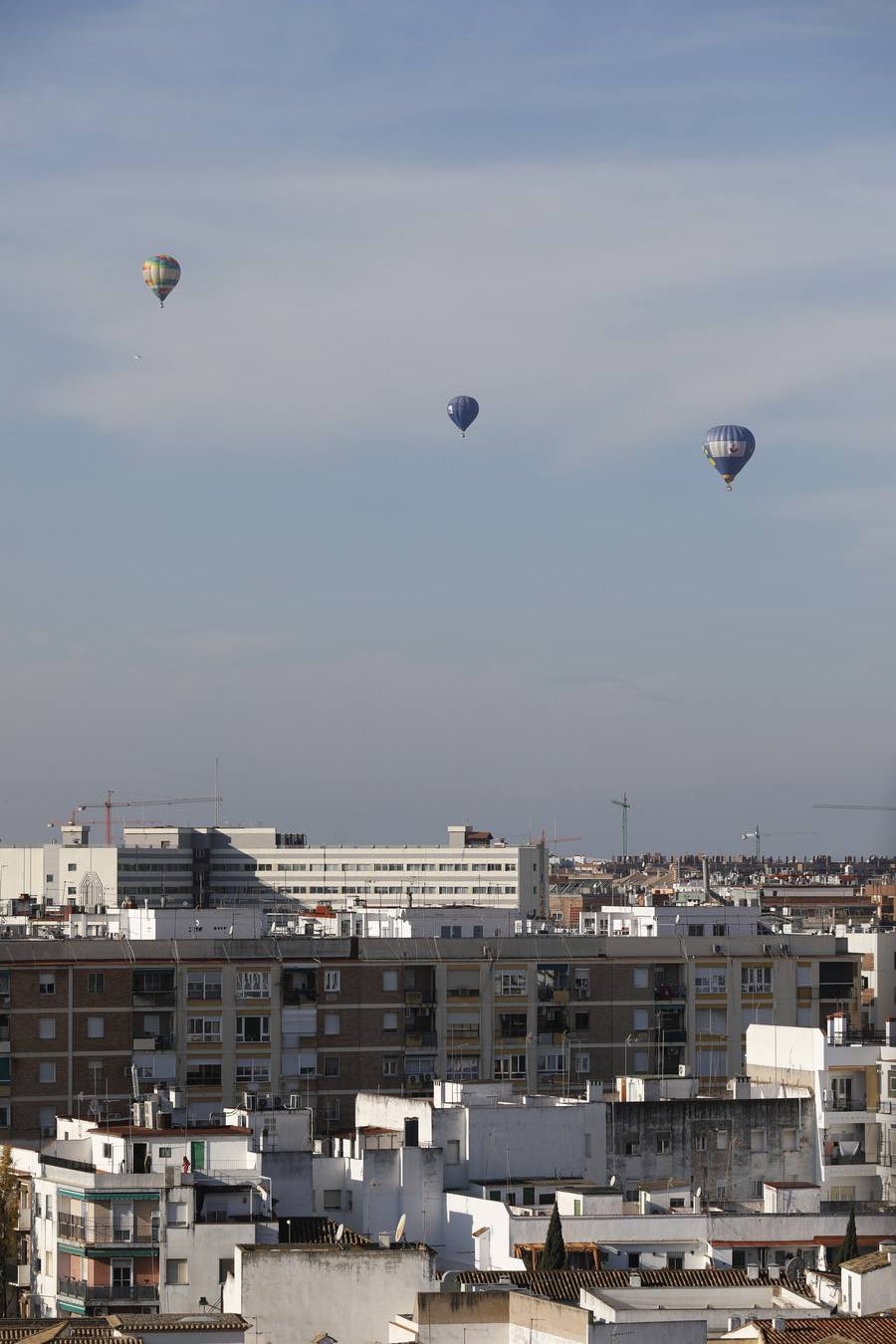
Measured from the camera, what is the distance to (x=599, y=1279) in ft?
189

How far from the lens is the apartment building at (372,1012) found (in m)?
97.4

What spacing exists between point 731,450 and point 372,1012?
5265cm

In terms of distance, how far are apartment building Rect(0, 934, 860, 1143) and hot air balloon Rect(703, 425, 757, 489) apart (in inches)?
1590

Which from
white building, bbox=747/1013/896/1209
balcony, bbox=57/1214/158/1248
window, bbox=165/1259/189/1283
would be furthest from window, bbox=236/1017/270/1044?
window, bbox=165/1259/189/1283

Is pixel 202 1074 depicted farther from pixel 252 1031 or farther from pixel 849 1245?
pixel 849 1245

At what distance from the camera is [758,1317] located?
55.5m

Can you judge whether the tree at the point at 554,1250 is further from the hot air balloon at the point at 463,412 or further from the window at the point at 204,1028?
the hot air balloon at the point at 463,412

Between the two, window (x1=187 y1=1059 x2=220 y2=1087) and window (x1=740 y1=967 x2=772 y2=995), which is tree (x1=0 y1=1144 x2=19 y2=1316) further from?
window (x1=740 y1=967 x2=772 y2=995)

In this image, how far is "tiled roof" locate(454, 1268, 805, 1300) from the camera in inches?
2215

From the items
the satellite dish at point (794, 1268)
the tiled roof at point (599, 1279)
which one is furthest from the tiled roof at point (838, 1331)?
the satellite dish at point (794, 1268)

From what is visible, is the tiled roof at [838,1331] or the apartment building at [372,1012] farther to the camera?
the apartment building at [372,1012]

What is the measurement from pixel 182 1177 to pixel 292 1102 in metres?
20.0

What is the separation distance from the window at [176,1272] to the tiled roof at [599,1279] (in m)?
6.96

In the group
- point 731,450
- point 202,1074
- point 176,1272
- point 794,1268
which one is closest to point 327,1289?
point 176,1272
